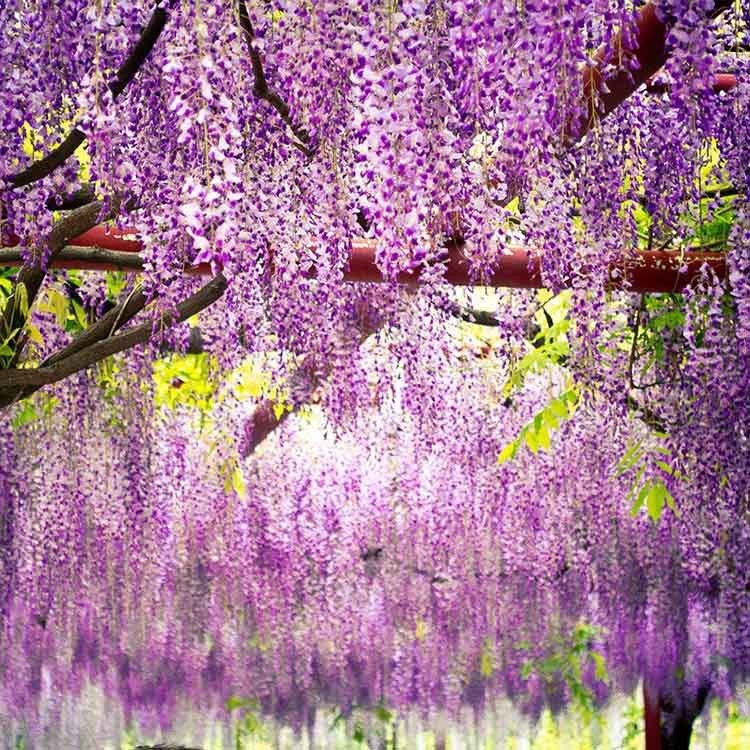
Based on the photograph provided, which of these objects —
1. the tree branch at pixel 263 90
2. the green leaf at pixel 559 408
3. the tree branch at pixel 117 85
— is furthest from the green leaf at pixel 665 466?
the tree branch at pixel 117 85

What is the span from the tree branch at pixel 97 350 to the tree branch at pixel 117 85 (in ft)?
3.28

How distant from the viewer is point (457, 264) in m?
4.53

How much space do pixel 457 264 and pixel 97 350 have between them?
118 centimetres

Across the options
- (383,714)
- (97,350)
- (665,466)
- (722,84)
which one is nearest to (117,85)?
(97,350)

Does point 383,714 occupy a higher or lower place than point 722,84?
lower

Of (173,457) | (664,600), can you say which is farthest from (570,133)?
(664,600)

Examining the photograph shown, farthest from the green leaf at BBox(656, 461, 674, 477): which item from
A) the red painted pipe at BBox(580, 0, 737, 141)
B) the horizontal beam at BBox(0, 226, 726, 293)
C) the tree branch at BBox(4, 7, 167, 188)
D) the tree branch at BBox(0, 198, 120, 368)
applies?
the tree branch at BBox(4, 7, 167, 188)

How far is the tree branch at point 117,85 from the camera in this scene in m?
3.08

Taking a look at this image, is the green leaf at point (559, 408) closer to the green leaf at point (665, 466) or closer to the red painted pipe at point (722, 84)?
the green leaf at point (665, 466)

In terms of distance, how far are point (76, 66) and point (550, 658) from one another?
6.77 meters

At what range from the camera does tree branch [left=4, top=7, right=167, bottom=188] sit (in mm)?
3082

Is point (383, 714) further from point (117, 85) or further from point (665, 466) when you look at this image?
point (117, 85)

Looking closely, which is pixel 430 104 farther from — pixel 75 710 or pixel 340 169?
pixel 75 710

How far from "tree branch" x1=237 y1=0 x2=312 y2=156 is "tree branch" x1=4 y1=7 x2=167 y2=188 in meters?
0.22
